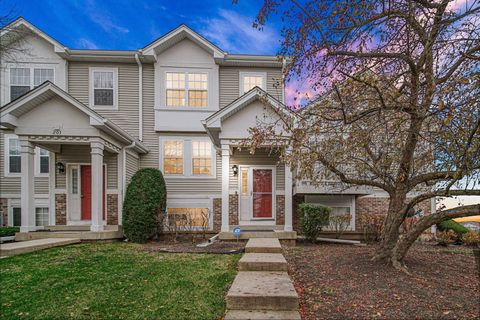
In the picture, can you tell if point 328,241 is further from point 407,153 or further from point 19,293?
point 19,293

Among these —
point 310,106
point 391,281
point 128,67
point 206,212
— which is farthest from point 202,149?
point 391,281

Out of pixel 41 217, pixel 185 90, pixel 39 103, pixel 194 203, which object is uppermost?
pixel 185 90

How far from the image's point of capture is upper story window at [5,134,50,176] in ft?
38.3

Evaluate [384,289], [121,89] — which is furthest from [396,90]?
[121,89]

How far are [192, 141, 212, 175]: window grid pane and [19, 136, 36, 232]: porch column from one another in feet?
17.8

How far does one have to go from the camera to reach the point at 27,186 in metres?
8.98

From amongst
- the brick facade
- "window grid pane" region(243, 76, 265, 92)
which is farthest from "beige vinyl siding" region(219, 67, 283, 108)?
the brick facade

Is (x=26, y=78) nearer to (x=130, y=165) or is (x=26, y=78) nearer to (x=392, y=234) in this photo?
(x=130, y=165)

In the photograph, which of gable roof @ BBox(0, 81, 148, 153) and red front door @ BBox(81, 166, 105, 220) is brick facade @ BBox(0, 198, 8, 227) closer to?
red front door @ BBox(81, 166, 105, 220)

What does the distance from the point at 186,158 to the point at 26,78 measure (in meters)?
7.13

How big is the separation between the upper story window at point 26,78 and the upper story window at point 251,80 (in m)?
7.66

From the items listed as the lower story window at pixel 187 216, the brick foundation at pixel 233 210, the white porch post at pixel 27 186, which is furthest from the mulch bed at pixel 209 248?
the white porch post at pixel 27 186

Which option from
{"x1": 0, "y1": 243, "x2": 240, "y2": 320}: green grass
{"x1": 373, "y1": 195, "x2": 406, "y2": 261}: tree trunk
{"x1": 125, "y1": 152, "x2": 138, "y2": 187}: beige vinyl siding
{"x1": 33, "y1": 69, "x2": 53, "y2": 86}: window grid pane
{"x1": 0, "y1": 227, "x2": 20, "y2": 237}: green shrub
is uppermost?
{"x1": 33, "y1": 69, "x2": 53, "y2": 86}: window grid pane

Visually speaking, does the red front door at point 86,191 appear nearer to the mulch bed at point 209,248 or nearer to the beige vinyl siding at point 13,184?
the beige vinyl siding at point 13,184
